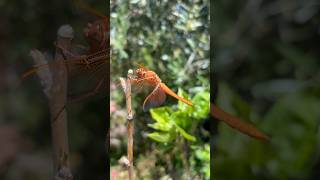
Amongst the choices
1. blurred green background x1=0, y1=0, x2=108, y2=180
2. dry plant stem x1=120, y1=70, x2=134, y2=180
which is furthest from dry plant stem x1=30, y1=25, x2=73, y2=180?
dry plant stem x1=120, y1=70, x2=134, y2=180

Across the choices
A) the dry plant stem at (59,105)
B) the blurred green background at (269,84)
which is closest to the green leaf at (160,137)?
the blurred green background at (269,84)

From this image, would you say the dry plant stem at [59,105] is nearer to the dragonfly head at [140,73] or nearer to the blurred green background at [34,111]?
the blurred green background at [34,111]

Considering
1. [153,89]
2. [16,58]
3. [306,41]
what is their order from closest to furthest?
[153,89], [16,58], [306,41]

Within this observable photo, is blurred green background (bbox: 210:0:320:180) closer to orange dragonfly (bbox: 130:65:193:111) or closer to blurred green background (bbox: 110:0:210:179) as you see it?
blurred green background (bbox: 110:0:210:179)

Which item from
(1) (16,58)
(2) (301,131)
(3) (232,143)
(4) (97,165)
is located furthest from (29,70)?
(2) (301,131)

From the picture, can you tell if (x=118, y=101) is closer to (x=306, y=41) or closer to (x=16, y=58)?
(x=16, y=58)
